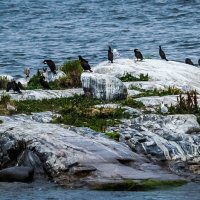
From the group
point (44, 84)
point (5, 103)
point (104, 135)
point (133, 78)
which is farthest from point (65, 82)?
point (104, 135)

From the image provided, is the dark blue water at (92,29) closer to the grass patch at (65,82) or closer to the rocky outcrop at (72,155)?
the grass patch at (65,82)

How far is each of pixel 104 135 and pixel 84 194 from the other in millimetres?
4965

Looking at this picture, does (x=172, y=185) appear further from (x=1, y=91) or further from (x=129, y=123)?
(x=1, y=91)

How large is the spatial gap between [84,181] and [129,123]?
18.2 feet

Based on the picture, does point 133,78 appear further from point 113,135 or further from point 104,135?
point 104,135

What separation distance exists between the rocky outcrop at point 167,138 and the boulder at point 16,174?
3.98 meters

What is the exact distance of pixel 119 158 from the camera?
2645cm

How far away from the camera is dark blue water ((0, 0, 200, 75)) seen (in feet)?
203

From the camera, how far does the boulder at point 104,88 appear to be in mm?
34594

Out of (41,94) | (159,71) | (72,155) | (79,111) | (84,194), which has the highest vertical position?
(159,71)

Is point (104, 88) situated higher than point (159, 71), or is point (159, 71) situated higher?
point (159, 71)

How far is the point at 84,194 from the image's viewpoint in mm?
24016

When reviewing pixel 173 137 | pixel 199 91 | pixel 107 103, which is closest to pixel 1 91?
pixel 107 103

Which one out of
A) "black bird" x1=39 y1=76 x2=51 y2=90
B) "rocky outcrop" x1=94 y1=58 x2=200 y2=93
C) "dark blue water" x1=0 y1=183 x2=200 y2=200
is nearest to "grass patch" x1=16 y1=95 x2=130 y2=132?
"black bird" x1=39 y1=76 x2=51 y2=90
